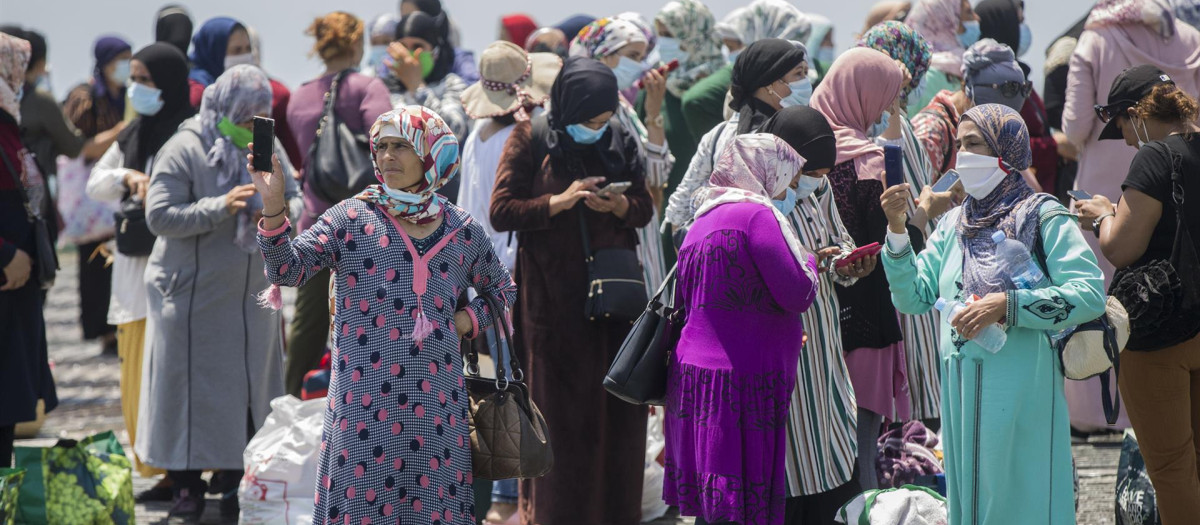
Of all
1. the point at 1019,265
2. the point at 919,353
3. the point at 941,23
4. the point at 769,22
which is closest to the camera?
the point at 1019,265

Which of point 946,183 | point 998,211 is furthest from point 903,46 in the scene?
point 998,211

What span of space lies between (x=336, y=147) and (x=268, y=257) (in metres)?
3.19

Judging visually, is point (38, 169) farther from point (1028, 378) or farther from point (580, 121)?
point (1028, 378)

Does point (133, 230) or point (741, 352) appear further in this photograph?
point (133, 230)

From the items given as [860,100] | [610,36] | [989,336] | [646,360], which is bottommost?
[646,360]

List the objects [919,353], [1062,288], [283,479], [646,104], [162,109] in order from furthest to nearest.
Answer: [162,109], [646,104], [283,479], [919,353], [1062,288]

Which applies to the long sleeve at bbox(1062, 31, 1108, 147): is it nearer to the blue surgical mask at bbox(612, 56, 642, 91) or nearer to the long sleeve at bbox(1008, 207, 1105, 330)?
the blue surgical mask at bbox(612, 56, 642, 91)

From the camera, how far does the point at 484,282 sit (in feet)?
15.3

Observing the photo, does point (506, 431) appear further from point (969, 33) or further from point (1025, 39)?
point (1025, 39)

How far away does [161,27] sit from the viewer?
844cm

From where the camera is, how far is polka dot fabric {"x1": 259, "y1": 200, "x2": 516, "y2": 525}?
14.2 ft

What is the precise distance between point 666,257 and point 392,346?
4245mm

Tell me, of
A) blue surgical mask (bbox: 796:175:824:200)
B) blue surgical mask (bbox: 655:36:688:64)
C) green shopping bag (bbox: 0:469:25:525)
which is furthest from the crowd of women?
green shopping bag (bbox: 0:469:25:525)

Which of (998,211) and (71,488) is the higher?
(998,211)
